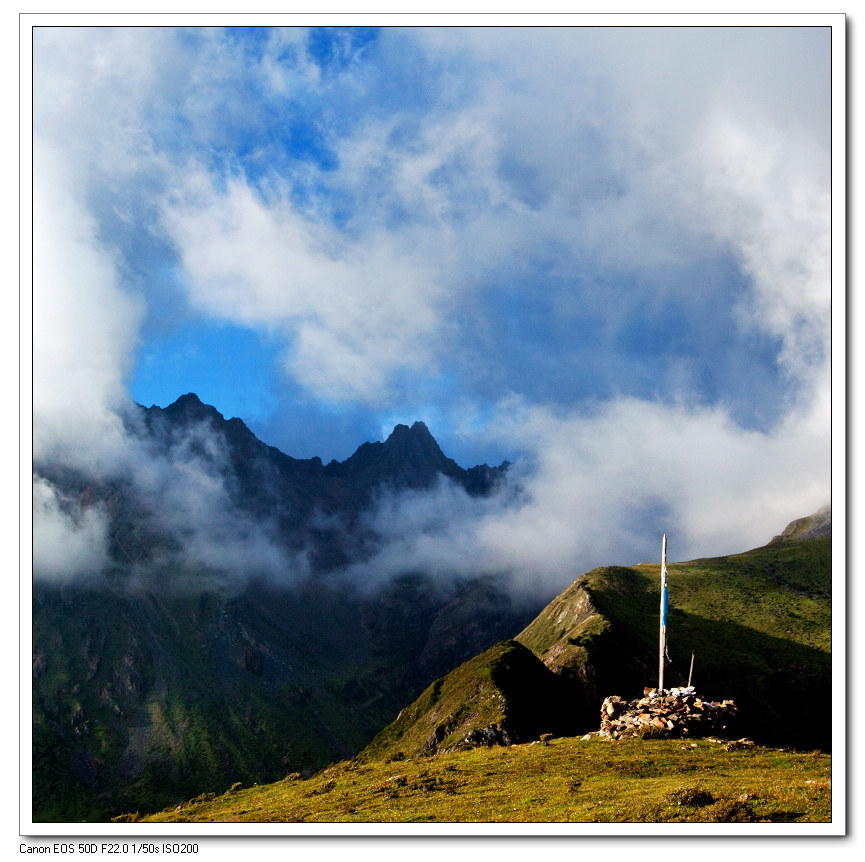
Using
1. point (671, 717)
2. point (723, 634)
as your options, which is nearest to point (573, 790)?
point (671, 717)

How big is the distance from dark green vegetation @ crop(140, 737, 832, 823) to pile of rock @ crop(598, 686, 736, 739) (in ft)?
6.10

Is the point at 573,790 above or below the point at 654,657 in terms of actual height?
above

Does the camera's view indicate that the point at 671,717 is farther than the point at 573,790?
Yes

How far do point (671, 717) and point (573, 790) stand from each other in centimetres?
1677

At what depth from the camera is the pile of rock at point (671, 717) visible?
51344 millimetres

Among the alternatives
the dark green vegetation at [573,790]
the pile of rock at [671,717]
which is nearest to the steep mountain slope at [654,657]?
the pile of rock at [671,717]

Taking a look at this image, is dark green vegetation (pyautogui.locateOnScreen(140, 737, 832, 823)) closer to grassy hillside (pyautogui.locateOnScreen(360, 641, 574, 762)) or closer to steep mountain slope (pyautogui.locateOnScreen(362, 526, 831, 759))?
steep mountain slope (pyautogui.locateOnScreen(362, 526, 831, 759))

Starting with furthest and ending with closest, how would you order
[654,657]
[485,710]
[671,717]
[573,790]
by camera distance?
[654,657] < [485,710] < [671,717] < [573,790]

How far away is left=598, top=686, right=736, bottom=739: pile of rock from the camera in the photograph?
51344mm

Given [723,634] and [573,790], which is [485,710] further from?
[723,634]

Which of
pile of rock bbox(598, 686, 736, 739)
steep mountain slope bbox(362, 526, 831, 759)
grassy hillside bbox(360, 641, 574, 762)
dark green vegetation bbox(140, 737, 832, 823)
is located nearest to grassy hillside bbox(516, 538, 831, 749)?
steep mountain slope bbox(362, 526, 831, 759)

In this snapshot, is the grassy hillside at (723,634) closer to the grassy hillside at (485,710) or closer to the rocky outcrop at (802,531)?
the rocky outcrop at (802,531)

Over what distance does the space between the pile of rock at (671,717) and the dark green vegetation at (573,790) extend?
73.1 inches

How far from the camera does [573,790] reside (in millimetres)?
38469
